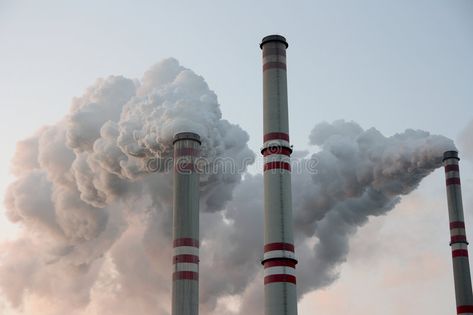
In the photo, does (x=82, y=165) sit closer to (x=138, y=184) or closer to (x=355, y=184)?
(x=138, y=184)

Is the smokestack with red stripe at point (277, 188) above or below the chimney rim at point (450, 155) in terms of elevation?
below

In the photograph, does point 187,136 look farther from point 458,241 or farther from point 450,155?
point 458,241

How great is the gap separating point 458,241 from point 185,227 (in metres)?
24.1

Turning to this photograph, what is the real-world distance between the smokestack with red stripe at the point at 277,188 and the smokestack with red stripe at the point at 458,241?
66.5ft

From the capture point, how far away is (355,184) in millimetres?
65000

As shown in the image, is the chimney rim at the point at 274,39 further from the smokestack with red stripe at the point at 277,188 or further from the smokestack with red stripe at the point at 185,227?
the smokestack with red stripe at the point at 185,227

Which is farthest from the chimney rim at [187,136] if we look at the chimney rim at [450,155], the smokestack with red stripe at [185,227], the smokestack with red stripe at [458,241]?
the smokestack with red stripe at [458,241]

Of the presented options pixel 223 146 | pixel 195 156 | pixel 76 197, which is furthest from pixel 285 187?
pixel 76 197

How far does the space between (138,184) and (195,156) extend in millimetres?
9447

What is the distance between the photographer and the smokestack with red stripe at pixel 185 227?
190ft

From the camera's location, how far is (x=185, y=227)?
5909cm

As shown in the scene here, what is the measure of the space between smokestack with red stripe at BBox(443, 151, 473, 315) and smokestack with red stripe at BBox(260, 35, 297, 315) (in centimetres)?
2028

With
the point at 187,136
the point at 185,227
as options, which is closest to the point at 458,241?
the point at 185,227

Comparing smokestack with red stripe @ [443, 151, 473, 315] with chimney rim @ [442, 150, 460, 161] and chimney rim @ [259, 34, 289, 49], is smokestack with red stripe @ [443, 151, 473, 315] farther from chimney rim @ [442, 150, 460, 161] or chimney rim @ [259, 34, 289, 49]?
chimney rim @ [259, 34, 289, 49]
